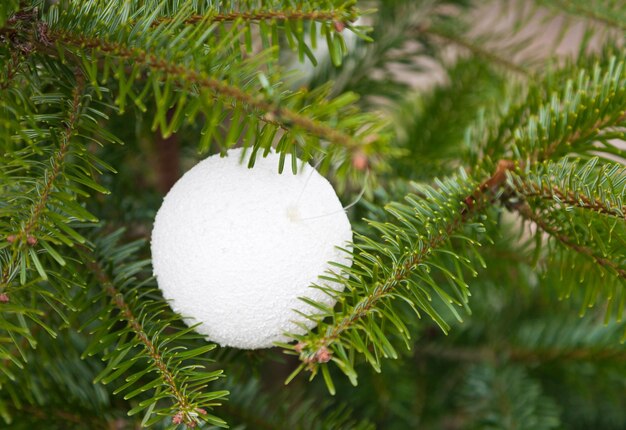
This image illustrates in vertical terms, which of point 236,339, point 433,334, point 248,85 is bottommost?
point 433,334

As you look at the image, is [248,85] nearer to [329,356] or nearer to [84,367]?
[329,356]

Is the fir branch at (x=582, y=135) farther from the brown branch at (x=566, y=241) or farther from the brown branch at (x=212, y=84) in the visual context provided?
the brown branch at (x=212, y=84)

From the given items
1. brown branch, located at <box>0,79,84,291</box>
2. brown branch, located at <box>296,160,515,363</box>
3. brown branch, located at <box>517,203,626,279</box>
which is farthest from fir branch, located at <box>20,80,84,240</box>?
brown branch, located at <box>517,203,626,279</box>

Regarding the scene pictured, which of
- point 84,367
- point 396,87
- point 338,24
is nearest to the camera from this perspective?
point 338,24

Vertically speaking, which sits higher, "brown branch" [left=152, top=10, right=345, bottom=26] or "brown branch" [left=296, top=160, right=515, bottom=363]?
"brown branch" [left=152, top=10, right=345, bottom=26]

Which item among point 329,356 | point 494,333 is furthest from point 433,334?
point 329,356

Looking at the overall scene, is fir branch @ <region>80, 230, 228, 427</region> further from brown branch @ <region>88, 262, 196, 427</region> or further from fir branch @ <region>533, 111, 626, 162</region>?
fir branch @ <region>533, 111, 626, 162</region>

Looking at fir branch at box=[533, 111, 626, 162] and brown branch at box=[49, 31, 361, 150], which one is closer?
brown branch at box=[49, 31, 361, 150]
